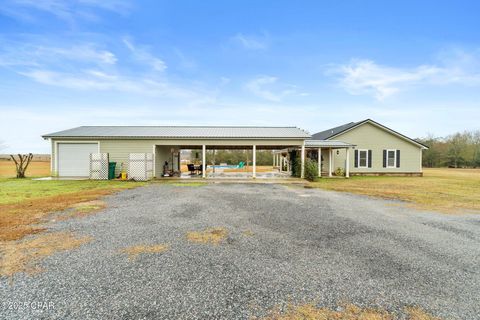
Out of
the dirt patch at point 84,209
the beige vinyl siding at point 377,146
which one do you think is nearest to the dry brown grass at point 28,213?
the dirt patch at point 84,209

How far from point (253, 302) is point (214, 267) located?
3.22 feet

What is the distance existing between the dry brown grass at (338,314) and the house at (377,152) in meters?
18.9

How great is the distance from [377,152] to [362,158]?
1475mm

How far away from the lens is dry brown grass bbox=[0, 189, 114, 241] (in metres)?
4.82

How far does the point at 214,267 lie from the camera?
3.34m

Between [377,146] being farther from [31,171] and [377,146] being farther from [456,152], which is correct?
[31,171]

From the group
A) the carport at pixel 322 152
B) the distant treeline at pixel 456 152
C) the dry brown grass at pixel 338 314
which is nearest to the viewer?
the dry brown grass at pixel 338 314

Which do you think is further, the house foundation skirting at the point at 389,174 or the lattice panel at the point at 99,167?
the house foundation skirting at the point at 389,174

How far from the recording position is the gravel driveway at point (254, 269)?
2471mm

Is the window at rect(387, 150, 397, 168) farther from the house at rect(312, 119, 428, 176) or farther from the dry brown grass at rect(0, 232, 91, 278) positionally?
the dry brown grass at rect(0, 232, 91, 278)

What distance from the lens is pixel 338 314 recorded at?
7.59 feet

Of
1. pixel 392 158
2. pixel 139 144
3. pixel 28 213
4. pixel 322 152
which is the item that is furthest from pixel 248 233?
pixel 392 158

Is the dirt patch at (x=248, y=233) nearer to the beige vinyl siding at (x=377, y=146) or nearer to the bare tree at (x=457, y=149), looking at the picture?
the beige vinyl siding at (x=377, y=146)

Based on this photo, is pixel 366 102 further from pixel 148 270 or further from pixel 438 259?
pixel 148 270
